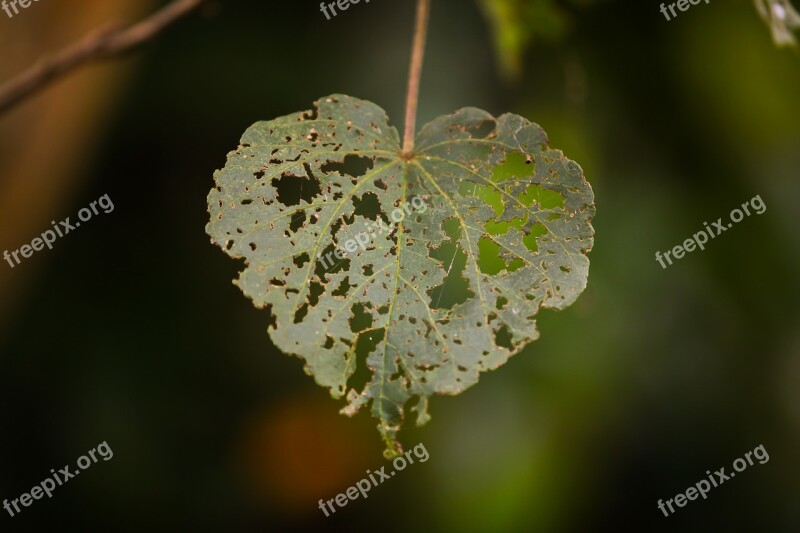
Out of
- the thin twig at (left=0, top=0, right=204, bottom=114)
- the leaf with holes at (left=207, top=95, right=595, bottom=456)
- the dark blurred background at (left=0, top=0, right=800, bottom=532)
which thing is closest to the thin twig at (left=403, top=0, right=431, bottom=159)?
the leaf with holes at (left=207, top=95, right=595, bottom=456)

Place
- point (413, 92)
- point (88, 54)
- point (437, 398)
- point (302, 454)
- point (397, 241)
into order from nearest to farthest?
point (397, 241) < point (413, 92) < point (88, 54) < point (437, 398) < point (302, 454)

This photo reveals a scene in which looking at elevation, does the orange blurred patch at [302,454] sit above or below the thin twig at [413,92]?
below

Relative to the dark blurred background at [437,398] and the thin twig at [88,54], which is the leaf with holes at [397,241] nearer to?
the thin twig at [88,54]

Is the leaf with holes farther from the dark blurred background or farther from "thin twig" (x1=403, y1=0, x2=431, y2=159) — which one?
the dark blurred background

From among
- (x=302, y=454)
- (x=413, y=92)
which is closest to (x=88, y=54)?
(x=413, y=92)

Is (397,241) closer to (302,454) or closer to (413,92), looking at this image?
(413,92)

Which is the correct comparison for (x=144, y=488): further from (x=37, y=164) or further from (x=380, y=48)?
(x=380, y=48)

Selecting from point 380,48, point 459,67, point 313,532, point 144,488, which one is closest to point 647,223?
point 459,67

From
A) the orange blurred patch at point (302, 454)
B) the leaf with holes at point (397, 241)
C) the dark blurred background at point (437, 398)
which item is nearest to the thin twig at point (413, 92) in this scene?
the leaf with holes at point (397, 241)

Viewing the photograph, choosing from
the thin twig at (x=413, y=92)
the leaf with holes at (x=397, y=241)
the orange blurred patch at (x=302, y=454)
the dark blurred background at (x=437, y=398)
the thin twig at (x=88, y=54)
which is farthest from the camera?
the orange blurred patch at (x=302, y=454)
